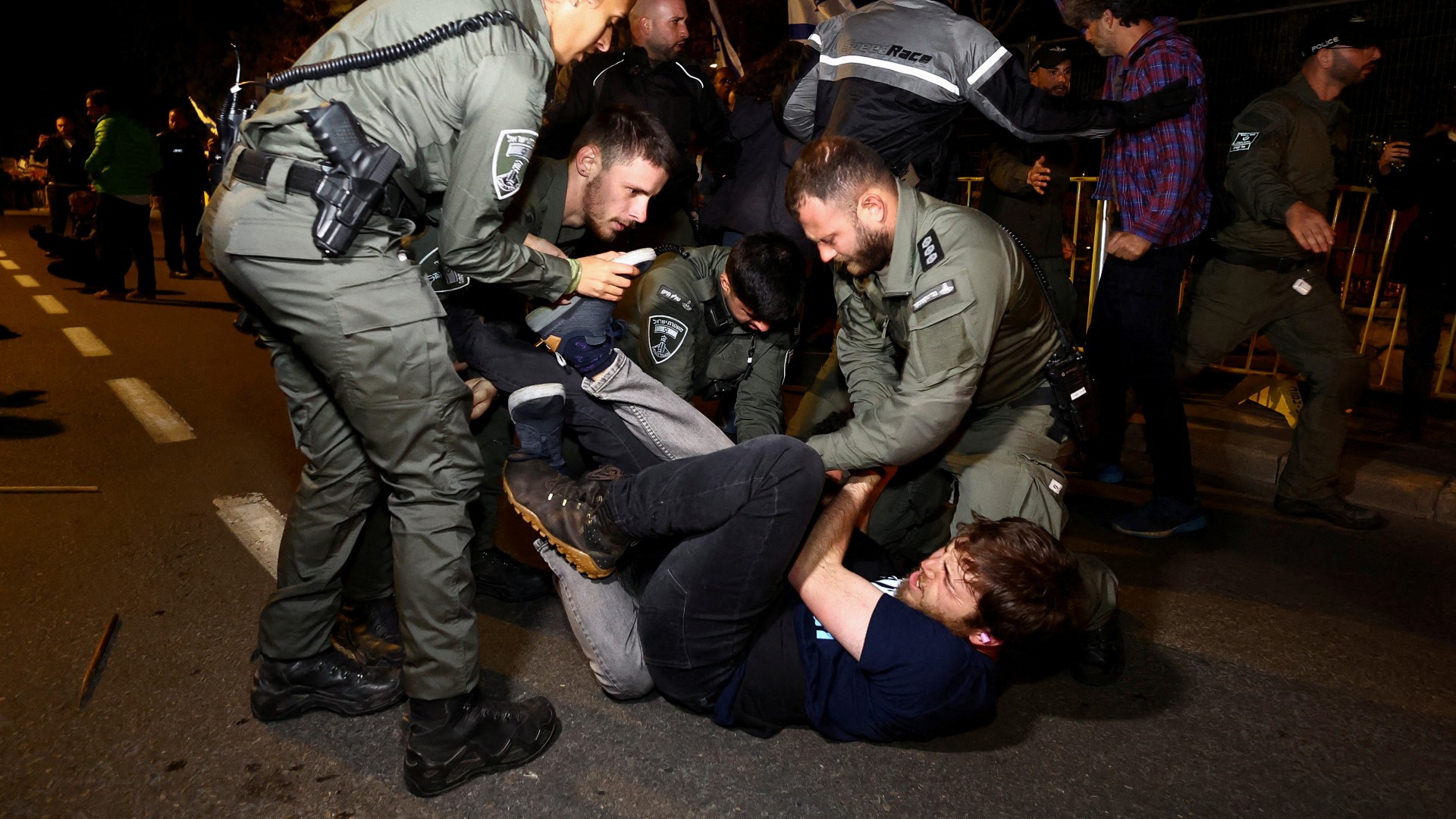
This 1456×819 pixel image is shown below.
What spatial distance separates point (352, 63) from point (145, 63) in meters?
31.8

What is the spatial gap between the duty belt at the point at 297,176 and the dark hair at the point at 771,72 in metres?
2.44

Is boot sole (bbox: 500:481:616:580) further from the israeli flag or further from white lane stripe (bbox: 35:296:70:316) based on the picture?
white lane stripe (bbox: 35:296:70:316)

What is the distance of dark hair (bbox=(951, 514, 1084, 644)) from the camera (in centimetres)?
235

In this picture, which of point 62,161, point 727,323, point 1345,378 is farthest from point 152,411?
point 62,161

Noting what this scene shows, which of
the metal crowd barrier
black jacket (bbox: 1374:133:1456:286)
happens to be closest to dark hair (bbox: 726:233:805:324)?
the metal crowd barrier

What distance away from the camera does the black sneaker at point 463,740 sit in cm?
234

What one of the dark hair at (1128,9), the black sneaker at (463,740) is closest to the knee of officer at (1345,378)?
the dark hair at (1128,9)

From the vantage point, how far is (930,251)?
2828mm

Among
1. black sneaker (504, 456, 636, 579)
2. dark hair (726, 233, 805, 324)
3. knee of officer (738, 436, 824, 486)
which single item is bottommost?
black sneaker (504, 456, 636, 579)

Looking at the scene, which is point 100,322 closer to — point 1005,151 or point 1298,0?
point 1005,151

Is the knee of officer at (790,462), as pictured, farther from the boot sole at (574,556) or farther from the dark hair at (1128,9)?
the dark hair at (1128,9)

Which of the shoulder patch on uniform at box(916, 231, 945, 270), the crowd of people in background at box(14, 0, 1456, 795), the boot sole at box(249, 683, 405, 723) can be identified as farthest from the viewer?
the shoulder patch on uniform at box(916, 231, 945, 270)

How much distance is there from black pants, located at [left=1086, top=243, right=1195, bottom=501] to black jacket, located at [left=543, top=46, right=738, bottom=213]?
1762mm

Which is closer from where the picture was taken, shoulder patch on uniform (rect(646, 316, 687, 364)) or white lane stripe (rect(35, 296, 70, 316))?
shoulder patch on uniform (rect(646, 316, 687, 364))
